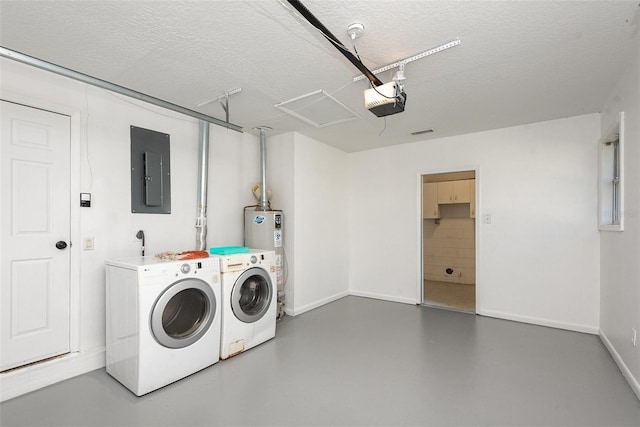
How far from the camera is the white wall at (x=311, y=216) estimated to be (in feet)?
12.9

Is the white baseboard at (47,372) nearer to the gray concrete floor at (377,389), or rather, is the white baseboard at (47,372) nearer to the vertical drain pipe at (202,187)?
the gray concrete floor at (377,389)

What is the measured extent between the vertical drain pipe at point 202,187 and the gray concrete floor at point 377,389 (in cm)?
129

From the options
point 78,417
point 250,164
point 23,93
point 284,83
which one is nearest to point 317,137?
point 250,164

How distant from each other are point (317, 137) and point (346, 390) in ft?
10.1

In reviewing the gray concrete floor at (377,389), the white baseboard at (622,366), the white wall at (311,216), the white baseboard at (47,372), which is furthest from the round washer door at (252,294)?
the white baseboard at (622,366)

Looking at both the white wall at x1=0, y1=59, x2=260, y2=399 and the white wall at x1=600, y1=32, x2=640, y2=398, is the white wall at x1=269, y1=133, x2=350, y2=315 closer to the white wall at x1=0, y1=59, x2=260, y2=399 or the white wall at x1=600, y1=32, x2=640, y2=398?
the white wall at x1=0, y1=59, x2=260, y2=399

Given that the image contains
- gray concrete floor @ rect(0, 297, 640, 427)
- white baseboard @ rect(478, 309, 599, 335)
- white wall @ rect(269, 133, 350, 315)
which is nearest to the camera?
gray concrete floor @ rect(0, 297, 640, 427)

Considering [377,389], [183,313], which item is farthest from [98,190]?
[377,389]

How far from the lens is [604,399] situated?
2.06 metres

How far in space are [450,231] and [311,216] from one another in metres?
3.41

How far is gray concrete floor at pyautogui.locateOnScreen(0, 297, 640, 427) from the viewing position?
74.2 inches

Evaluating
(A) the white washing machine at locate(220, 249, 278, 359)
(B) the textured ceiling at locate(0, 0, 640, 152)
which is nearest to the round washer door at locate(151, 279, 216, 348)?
(A) the white washing machine at locate(220, 249, 278, 359)

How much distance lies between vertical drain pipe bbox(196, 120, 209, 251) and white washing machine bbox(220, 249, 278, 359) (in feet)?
2.18

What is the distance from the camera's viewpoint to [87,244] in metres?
2.54
